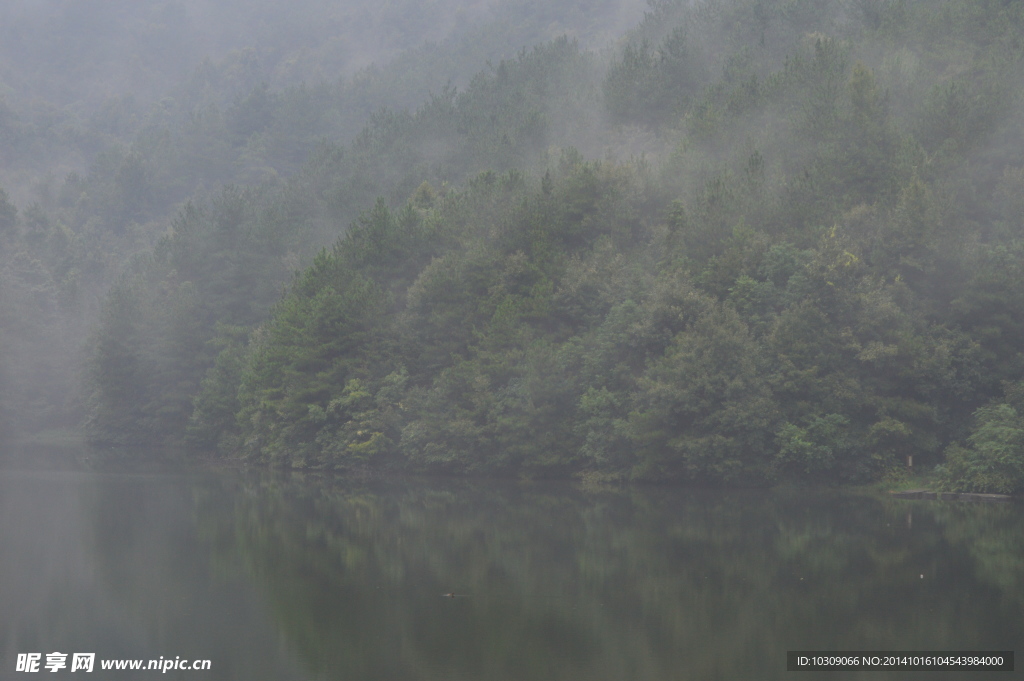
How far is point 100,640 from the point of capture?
15.2 metres

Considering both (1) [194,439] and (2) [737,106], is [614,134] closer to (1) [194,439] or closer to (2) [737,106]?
(2) [737,106]

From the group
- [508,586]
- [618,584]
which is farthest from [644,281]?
[508,586]

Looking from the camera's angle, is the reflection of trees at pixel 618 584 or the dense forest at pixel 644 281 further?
the dense forest at pixel 644 281

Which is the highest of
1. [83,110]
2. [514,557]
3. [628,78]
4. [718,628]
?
[83,110]

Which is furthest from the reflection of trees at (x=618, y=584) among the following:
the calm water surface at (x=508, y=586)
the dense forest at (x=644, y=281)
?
the dense forest at (x=644, y=281)

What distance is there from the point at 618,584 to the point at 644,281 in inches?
1069

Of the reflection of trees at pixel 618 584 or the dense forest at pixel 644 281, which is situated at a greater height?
the dense forest at pixel 644 281

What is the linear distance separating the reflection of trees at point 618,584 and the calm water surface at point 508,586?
64 millimetres

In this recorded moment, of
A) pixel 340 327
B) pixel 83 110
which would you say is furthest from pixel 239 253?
pixel 83 110

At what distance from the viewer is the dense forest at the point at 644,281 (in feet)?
129

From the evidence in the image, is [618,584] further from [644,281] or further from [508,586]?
[644,281]

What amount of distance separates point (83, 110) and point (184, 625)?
168766mm

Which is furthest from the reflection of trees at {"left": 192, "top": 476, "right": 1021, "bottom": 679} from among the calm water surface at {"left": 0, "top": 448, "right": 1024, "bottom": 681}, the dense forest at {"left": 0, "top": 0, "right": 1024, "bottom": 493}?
the dense forest at {"left": 0, "top": 0, "right": 1024, "bottom": 493}

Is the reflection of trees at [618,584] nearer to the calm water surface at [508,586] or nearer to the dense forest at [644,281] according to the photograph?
the calm water surface at [508,586]
